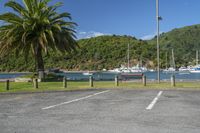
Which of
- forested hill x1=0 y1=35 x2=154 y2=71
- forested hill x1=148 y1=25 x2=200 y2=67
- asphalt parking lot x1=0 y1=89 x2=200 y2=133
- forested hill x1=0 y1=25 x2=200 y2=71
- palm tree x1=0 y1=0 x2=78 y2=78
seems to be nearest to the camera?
asphalt parking lot x1=0 y1=89 x2=200 y2=133

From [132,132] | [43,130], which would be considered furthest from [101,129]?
[43,130]

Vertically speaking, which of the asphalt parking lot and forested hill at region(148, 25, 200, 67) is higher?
forested hill at region(148, 25, 200, 67)

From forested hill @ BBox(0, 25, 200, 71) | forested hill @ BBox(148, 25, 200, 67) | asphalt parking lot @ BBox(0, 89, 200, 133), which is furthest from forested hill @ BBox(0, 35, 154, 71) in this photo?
asphalt parking lot @ BBox(0, 89, 200, 133)

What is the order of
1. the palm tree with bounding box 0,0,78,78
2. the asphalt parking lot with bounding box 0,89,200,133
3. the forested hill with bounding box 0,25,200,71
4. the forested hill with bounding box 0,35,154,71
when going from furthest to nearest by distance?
the forested hill with bounding box 0,35,154,71, the forested hill with bounding box 0,25,200,71, the palm tree with bounding box 0,0,78,78, the asphalt parking lot with bounding box 0,89,200,133

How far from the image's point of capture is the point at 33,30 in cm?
3903

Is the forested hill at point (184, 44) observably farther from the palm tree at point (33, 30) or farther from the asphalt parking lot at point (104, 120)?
the asphalt parking lot at point (104, 120)

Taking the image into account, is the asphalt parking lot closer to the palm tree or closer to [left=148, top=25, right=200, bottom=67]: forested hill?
the palm tree

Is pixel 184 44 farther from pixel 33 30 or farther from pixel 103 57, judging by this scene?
pixel 33 30

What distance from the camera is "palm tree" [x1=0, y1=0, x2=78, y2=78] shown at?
38.3 m

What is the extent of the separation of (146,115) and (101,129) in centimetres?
297

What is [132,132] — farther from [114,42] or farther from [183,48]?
[183,48]

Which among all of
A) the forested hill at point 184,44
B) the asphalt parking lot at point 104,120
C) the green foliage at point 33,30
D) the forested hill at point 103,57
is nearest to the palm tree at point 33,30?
the green foliage at point 33,30

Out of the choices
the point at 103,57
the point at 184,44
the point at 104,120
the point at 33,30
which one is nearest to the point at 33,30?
the point at 33,30

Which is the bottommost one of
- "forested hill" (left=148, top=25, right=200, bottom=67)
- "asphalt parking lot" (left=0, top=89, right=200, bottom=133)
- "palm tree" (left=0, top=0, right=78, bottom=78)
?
"asphalt parking lot" (left=0, top=89, right=200, bottom=133)
